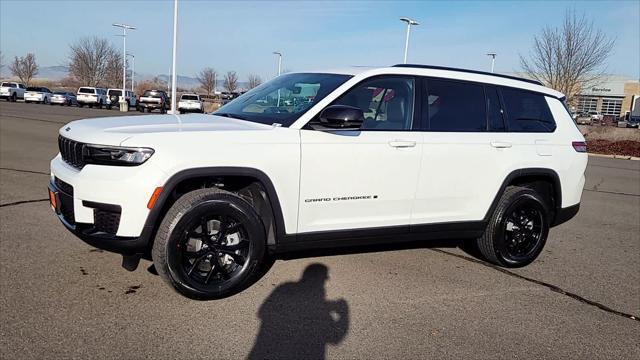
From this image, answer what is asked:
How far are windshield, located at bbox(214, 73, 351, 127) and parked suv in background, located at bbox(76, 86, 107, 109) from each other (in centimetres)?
4194

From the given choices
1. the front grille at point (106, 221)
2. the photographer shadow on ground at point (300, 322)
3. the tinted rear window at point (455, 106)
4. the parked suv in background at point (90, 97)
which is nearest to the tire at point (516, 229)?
the tinted rear window at point (455, 106)

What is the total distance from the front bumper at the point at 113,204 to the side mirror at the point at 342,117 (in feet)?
4.38

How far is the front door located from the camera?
4.09 m

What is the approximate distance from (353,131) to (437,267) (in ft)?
5.78

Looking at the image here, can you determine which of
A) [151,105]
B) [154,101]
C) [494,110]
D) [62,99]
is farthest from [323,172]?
[62,99]

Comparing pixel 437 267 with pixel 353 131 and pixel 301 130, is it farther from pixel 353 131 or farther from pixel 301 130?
pixel 301 130

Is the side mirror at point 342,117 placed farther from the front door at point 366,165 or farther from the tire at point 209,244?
the tire at point 209,244

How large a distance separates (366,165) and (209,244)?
1414mm

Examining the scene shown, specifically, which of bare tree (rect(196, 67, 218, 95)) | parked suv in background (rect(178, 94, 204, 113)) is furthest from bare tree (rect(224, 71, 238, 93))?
parked suv in background (rect(178, 94, 204, 113))

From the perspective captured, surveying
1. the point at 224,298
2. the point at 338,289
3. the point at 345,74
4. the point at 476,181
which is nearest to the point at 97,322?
the point at 224,298

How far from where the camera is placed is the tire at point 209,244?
3680 mm

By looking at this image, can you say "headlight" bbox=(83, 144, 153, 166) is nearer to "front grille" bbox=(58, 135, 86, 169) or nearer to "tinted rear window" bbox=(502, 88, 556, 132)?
"front grille" bbox=(58, 135, 86, 169)

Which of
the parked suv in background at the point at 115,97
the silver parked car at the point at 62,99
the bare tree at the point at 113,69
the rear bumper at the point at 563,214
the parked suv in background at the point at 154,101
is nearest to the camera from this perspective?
the rear bumper at the point at 563,214

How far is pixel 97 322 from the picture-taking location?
3.47 m
